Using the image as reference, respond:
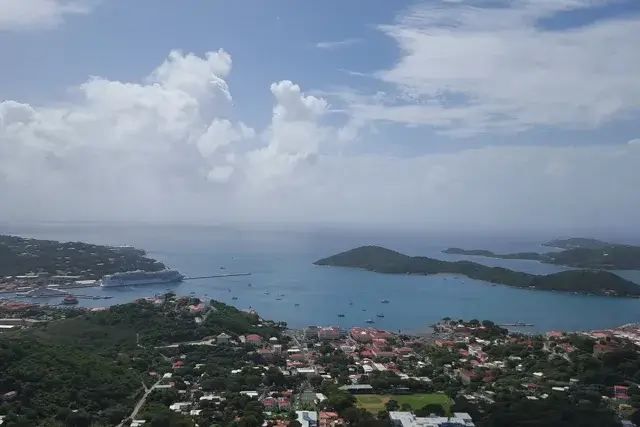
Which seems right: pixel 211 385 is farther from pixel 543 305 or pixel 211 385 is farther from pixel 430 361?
pixel 543 305

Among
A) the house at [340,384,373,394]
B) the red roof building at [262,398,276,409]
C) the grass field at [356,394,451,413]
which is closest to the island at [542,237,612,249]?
the grass field at [356,394,451,413]

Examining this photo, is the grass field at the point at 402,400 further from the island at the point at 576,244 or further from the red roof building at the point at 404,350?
the island at the point at 576,244

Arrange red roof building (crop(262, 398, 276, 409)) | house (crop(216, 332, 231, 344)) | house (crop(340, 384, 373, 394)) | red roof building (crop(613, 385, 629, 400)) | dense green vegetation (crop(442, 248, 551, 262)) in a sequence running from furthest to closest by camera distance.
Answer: dense green vegetation (crop(442, 248, 551, 262)) → house (crop(216, 332, 231, 344)) → house (crop(340, 384, 373, 394)) → red roof building (crop(613, 385, 629, 400)) → red roof building (crop(262, 398, 276, 409))

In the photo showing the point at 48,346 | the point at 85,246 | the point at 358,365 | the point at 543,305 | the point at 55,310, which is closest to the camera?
the point at 48,346

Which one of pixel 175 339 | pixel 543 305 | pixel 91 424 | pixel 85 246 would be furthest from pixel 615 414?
pixel 85 246

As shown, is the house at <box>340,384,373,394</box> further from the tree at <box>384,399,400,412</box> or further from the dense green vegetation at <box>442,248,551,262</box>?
the dense green vegetation at <box>442,248,551,262</box>

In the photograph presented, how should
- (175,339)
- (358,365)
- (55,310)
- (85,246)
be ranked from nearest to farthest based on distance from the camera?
(358,365)
(175,339)
(55,310)
(85,246)

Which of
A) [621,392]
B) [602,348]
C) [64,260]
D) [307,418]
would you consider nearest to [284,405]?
[307,418]
